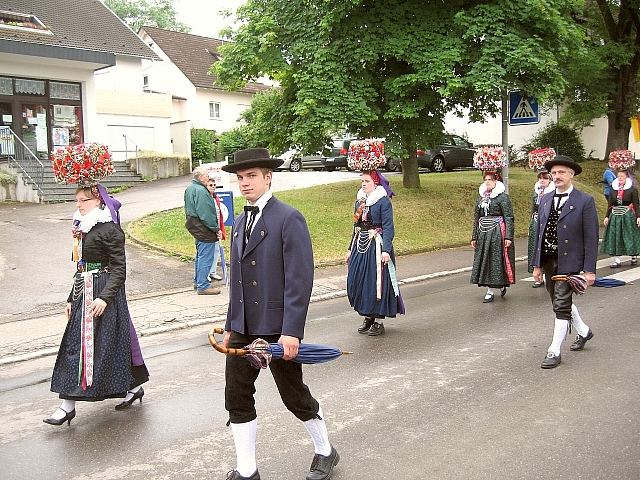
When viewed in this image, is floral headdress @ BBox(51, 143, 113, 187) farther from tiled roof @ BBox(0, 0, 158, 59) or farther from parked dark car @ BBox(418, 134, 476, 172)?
parked dark car @ BBox(418, 134, 476, 172)

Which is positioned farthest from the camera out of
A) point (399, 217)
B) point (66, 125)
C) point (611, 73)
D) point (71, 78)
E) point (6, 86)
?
point (66, 125)

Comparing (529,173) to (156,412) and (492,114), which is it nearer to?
(492,114)

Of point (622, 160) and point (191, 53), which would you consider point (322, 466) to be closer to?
point (622, 160)

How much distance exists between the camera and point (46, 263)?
12.8 metres

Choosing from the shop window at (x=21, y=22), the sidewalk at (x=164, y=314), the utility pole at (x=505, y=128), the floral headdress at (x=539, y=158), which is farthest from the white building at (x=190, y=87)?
the floral headdress at (x=539, y=158)

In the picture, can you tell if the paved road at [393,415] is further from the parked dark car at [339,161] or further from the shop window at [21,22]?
the parked dark car at [339,161]

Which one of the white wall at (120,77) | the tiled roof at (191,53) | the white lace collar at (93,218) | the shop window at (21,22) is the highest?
the tiled roof at (191,53)

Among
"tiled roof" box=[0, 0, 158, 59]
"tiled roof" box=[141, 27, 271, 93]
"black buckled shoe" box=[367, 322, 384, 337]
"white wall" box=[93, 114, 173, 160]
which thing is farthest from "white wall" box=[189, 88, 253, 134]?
"black buckled shoe" box=[367, 322, 384, 337]

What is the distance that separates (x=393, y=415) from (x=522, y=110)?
11376 mm

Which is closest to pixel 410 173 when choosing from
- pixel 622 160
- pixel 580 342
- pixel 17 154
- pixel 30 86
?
pixel 622 160

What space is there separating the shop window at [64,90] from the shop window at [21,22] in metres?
1.98

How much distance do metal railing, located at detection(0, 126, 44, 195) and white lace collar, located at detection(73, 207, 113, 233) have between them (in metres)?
18.3

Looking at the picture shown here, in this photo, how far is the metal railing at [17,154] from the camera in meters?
23.1

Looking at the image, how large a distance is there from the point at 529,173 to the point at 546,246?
65.4 feet
